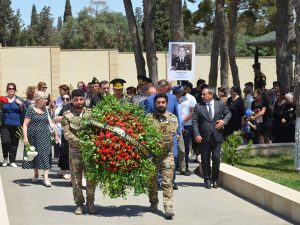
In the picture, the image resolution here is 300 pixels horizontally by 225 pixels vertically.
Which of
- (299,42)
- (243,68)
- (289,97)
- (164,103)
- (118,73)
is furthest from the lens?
(243,68)

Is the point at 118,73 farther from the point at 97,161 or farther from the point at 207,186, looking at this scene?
the point at 97,161

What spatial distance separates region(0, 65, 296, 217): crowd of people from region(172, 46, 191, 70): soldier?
0.43m

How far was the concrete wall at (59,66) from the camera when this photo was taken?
43.7 metres

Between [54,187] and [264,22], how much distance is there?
3660cm

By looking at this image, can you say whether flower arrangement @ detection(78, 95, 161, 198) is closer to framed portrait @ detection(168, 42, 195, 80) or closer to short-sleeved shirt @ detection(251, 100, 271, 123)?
framed portrait @ detection(168, 42, 195, 80)

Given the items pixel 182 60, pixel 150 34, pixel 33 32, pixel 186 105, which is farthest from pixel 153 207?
pixel 33 32

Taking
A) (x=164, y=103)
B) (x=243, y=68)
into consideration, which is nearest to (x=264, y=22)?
(x=243, y=68)

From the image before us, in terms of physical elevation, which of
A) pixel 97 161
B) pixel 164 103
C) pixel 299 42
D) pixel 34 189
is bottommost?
pixel 34 189

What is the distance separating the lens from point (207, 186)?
13.2m

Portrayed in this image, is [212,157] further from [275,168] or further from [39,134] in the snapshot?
[39,134]

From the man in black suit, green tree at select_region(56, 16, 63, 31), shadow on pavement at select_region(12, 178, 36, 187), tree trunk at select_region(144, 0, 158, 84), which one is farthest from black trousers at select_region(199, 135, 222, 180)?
green tree at select_region(56, 16, 63, 31)

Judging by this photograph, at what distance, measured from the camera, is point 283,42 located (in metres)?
24.1

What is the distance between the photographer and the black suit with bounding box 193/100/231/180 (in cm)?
1305

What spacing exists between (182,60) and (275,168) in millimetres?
4487
